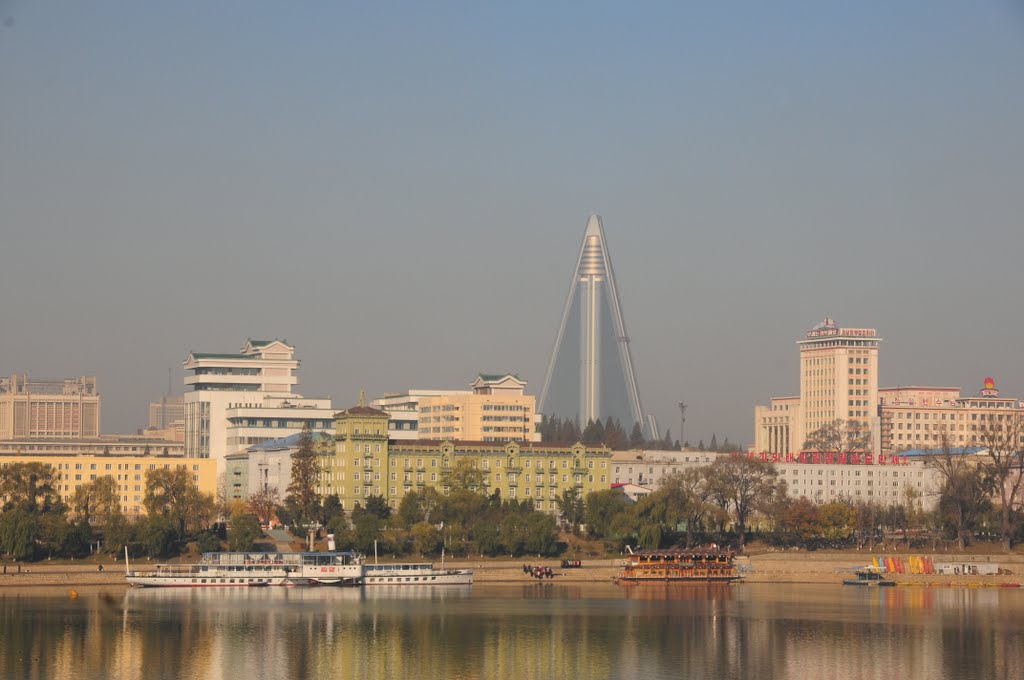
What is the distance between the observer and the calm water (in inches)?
3110

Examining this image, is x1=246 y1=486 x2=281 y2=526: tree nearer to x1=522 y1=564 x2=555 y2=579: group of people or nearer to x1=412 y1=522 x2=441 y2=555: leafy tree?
x1=412 y1=522 x2=441 y2=555: leafy tree

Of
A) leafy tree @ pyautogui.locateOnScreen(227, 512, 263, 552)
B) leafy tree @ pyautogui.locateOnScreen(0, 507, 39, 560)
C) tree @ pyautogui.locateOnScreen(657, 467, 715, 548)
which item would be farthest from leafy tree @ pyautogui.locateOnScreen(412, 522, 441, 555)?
leafy tree @ pyautogui.locateOnScreen(0, 507, 39, 560)

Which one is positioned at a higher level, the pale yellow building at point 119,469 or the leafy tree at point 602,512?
the pale yellow building at point 119,469

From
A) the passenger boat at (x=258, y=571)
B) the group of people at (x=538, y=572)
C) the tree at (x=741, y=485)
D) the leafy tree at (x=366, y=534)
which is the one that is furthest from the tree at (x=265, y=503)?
the tree at (x=741, y=485)

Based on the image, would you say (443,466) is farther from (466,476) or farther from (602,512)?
(602,512)

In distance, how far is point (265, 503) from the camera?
15425cm

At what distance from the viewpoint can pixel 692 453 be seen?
652ft

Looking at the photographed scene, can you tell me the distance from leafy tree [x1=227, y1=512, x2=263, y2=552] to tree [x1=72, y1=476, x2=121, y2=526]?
9.76 meters

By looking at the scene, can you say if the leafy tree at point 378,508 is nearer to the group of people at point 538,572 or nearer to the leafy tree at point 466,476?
the leafy tree at point 466,476

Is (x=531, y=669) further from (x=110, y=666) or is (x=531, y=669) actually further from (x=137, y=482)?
(x=137, y=482)

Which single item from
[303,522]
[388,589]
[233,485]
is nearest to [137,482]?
[233,485]

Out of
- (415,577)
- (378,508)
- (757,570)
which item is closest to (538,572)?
(415,577)

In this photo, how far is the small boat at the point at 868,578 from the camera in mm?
127688

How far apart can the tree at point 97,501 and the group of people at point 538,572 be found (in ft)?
101
